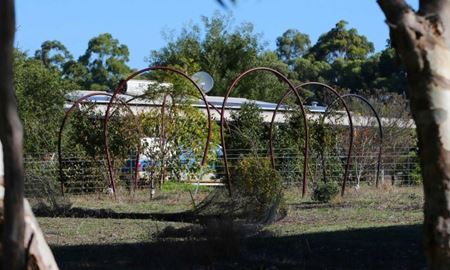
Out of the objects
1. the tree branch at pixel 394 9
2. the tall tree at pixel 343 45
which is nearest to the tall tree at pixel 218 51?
the tall tree at pixel 343 45

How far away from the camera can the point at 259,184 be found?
50.0 feet

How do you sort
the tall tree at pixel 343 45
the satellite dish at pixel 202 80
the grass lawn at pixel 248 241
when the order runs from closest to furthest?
the grass lawn at pixel 248 241, the satellite dish at pixel 202 80, the tall tree at pixel 343 45

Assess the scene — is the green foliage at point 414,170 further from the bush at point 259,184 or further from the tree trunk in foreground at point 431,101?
the tree trunk in foreground at point 431,101

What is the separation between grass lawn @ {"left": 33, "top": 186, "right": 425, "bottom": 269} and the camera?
9.50 metres

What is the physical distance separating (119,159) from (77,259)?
12.3 m

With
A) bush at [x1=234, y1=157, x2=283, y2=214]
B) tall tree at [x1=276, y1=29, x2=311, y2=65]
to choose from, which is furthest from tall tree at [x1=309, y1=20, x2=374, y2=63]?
bush at [x1=234, y1=157, x2=283, y2=214]

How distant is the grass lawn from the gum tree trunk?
6210mm

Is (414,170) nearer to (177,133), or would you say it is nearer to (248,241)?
(177,133)

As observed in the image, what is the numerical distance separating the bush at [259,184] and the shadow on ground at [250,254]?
8.87ft

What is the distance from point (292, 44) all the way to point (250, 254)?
69807mm

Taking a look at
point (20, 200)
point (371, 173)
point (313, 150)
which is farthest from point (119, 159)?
point (20, 200)

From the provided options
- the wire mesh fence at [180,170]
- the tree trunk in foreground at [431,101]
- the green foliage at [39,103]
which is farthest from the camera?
the green foliage at [39,103]

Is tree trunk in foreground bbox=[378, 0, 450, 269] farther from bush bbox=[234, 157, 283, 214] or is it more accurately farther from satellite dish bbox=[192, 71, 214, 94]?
satellite dish bbox=[192, 71, 214, 94]

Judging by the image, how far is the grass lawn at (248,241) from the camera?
9500mm
